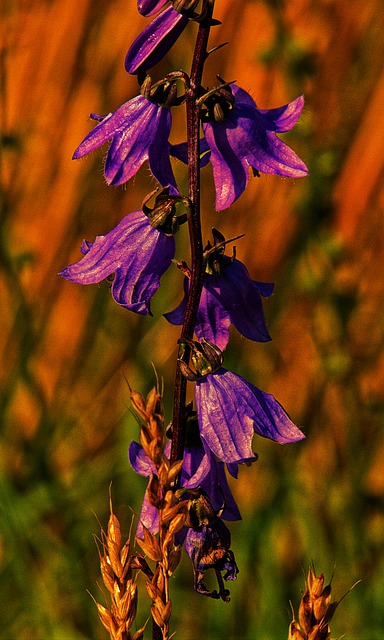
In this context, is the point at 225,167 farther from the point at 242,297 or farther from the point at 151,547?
the point at 151,547

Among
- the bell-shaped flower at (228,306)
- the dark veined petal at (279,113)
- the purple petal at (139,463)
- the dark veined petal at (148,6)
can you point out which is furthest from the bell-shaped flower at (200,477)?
the dark veined petal at (148,6)

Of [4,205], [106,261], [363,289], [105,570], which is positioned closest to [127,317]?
[4,205]

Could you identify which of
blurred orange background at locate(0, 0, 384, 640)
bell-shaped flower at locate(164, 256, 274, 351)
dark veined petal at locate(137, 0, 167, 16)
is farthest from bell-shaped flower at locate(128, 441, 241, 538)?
blurred orange background at locate(0, 0, 384, 640)

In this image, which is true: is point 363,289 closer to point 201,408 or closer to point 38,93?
point 38,93

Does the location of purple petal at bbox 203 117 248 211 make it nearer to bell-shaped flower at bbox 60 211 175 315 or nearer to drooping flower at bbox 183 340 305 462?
bell-shaped flower at bbox 60 211 175 315

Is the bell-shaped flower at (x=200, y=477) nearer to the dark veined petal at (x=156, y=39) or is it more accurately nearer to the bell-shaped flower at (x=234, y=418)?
the bell-shaped flower at (x=234, y=418)

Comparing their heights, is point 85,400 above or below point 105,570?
below
